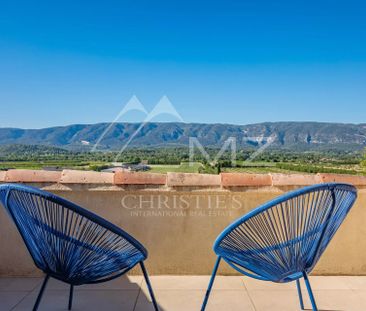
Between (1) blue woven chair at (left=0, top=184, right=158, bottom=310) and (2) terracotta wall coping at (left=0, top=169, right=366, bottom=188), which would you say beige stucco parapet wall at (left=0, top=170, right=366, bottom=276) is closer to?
(2) terracotta wall coping at (left=0, top=169, right=366, bottom=188)

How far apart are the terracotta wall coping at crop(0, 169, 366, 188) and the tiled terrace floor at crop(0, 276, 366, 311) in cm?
64

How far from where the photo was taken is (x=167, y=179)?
2254 millimetres

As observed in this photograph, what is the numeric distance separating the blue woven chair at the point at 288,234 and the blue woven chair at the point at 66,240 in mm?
419

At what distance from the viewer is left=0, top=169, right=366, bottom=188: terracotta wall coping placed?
2.23m

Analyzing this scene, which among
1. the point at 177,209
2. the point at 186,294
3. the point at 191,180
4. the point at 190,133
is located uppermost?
the point at 191,180

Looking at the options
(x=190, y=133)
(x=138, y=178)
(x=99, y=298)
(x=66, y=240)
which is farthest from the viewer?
(x=190, y=133)

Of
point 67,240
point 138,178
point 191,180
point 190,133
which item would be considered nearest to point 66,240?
point 67,240

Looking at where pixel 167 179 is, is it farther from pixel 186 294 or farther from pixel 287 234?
pixel 287 234

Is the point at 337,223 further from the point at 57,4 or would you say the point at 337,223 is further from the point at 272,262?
the point at 57,4

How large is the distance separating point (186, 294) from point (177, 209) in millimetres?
533

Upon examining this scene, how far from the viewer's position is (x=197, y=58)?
110 ft

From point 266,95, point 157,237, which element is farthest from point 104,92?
point 157,237

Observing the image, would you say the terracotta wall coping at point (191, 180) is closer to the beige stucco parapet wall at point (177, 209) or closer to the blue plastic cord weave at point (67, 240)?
the beige stucco parapet wall at point (177, 209)

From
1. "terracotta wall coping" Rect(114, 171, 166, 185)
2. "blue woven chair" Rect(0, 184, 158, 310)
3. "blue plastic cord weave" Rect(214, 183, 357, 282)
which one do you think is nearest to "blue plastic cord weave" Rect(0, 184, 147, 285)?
"blue woven chair" Rect(0, 184, 158, 310)
